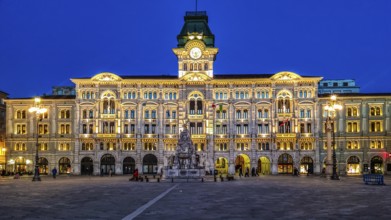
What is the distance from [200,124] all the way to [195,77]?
9.15 metres

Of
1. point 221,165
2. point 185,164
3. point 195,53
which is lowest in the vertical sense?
point 221,165

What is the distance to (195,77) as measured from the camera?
9712 cm

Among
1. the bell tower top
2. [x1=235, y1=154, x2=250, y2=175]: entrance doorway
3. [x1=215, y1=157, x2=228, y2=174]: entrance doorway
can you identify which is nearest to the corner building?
[x1=215, y1=157, x2=228, y2=174]: entrance doorway

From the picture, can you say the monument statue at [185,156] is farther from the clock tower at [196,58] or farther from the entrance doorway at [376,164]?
the entrance doorway at [376,164]

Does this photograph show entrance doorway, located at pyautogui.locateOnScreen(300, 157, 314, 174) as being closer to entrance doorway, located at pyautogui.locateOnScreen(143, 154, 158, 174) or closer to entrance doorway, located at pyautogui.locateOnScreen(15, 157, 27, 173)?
entrance doorway, located at pyautogui.locateOnScreen(143, 154, 158, 174)

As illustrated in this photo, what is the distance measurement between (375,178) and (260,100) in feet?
157

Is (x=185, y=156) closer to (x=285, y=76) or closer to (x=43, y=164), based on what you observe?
(x=285, y=76)

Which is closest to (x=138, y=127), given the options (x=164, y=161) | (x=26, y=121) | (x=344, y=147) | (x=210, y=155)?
(x=164, y=161)

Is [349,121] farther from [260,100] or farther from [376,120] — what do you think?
[260,100]

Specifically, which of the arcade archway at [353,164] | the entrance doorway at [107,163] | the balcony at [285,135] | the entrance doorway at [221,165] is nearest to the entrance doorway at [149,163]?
the entrance doorway at [107,163]

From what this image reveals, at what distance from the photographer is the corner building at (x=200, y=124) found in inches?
3784

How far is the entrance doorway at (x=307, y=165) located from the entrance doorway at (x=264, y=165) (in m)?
6.47

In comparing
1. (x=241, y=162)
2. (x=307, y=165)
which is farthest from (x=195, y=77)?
(x=307, y=165)

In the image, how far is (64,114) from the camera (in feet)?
326
